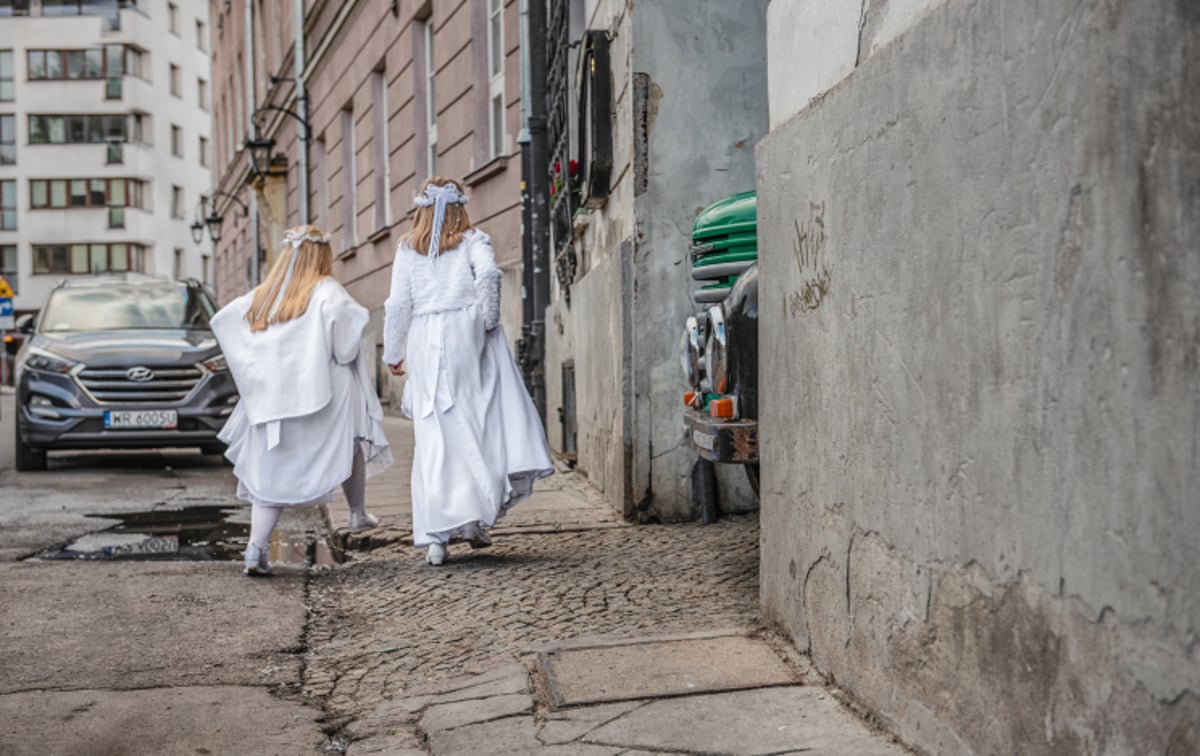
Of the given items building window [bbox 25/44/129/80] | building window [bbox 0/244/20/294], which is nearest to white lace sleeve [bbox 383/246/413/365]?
building window [bbox 0/244/20/294]

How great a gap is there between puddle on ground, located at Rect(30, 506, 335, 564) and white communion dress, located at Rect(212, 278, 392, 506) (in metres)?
0.43

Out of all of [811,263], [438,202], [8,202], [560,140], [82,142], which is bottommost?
[811,263]

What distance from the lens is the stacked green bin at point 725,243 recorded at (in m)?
5.80

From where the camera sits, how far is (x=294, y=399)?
260 inches

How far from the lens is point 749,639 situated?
14.1ft

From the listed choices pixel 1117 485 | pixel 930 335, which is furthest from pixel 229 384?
pixel 1117 485

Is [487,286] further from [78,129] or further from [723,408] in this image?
[78,129]

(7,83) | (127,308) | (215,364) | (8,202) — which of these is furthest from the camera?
(7,83)

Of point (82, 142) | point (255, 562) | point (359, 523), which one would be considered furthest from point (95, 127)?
point (255, 562)

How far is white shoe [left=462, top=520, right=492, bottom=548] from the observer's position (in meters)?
6.39

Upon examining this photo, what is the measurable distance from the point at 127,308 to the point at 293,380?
700 cm

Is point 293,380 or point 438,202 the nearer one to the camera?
point 293,380

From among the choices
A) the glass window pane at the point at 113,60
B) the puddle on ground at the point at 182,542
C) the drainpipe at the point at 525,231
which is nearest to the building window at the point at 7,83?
the glass window pane at the point at 113,60

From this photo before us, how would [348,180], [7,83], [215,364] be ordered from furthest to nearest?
1. [7,83]
2. [348,180]
3. [215,364]
